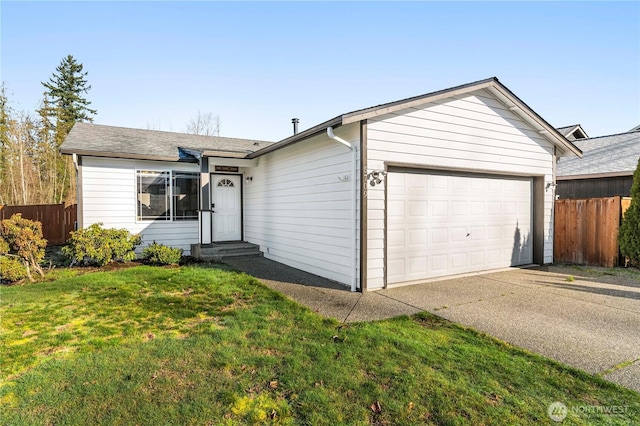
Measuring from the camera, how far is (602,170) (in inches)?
445

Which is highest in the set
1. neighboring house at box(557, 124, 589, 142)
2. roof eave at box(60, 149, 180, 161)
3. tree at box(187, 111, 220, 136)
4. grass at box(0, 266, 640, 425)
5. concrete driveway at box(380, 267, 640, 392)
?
tree at box(187, 111, 220, 136)

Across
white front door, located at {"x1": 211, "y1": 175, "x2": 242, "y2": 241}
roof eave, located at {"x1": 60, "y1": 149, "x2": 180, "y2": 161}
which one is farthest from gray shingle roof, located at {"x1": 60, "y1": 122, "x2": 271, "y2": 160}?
white front door, located at {"x1": 211, "y1": 175, "x2": 242, "y2": 241}

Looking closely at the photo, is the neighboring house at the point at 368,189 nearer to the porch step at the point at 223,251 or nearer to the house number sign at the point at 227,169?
the house number sign at the point at 227,169

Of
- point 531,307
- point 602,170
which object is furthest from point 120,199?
point 602,170

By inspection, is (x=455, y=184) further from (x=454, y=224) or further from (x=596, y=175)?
(x=596, y=175)

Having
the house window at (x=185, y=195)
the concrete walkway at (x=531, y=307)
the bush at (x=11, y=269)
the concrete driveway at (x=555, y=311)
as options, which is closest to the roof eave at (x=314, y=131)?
the concrete walkway at (x=531, y=307)

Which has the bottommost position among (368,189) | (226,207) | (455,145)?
(226,207)

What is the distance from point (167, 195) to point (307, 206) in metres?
4.71

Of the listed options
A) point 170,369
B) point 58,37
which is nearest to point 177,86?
point 58,37

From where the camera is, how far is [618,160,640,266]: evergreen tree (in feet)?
24.0

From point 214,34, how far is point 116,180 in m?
5.08

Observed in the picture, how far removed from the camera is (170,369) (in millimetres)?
3086

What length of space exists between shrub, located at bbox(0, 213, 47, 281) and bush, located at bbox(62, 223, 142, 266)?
33.1 inches

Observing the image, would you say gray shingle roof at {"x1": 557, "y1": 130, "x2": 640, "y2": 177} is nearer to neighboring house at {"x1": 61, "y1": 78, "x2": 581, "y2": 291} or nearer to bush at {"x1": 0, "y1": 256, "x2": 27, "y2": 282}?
neighboring house at {"x1": 61, "y1": 78, "x2": 581, "y2": 291}
